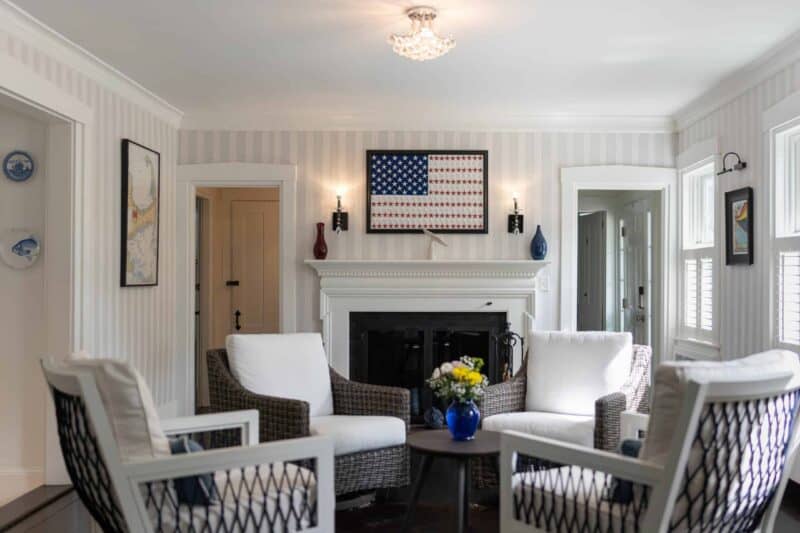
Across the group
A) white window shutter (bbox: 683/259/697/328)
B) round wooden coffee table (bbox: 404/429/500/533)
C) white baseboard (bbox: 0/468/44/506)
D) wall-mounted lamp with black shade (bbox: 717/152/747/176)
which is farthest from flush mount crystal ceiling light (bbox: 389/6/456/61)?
white baseboard (bbox: 0/468/44/506)

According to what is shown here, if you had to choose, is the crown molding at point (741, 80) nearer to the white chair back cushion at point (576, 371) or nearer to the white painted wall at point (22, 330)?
the white chair back cushion at point (576, 371)

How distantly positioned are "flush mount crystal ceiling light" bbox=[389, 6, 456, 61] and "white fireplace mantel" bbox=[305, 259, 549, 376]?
2.30m

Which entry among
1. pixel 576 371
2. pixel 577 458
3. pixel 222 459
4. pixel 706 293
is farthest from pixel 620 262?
pixel 222 459

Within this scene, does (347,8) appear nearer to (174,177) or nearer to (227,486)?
(227,486)

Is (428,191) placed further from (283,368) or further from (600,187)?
(283,368)

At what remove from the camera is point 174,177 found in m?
5.75

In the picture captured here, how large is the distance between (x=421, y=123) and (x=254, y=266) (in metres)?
2.33

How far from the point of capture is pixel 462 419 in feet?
10.4

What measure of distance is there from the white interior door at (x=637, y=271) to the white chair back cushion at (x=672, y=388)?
4346 mm

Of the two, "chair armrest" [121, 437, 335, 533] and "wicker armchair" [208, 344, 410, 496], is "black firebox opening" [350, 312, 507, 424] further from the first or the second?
"chair armrest" [121, 437, 335, 533]

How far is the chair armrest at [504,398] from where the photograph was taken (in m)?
3.90

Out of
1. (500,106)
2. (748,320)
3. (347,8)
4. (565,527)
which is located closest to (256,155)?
(500,106)

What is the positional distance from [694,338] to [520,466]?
2.45m

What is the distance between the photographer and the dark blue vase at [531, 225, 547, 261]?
5.65m
